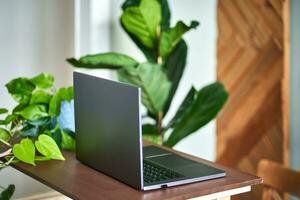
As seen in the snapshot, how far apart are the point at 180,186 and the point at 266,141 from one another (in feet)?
6.86

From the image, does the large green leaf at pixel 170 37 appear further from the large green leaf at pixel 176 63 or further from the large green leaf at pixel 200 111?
the large green leaf at pixel 200 111

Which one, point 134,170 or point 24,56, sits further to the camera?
point 24,56

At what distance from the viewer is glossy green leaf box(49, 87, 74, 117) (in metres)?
1.89

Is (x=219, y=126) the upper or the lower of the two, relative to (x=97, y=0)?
lower

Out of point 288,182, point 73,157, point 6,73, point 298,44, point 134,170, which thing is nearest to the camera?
point 134,170

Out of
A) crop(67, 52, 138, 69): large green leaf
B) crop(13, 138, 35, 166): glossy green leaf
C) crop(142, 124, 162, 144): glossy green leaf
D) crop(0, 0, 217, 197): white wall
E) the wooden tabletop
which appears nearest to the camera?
the wooden tabletop

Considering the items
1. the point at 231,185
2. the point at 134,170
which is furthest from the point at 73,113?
the point at 231,185

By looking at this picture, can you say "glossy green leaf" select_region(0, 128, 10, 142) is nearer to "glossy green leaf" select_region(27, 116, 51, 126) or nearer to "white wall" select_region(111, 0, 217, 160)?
"glossy green leaf" select_region(27, 116, 51, 126)

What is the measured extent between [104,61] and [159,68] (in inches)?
9.7

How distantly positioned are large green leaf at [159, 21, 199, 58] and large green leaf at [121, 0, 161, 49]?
5 cm

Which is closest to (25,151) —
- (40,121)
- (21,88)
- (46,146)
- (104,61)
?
(46,146)

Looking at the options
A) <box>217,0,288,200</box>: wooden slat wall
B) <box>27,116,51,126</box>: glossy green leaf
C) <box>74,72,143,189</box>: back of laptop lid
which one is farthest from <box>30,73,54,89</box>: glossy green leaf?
<box>217,0,288,200</box>: wooden slat wall

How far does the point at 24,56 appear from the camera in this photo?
2.59 meters

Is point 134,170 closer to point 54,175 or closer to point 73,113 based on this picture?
point 54,175
